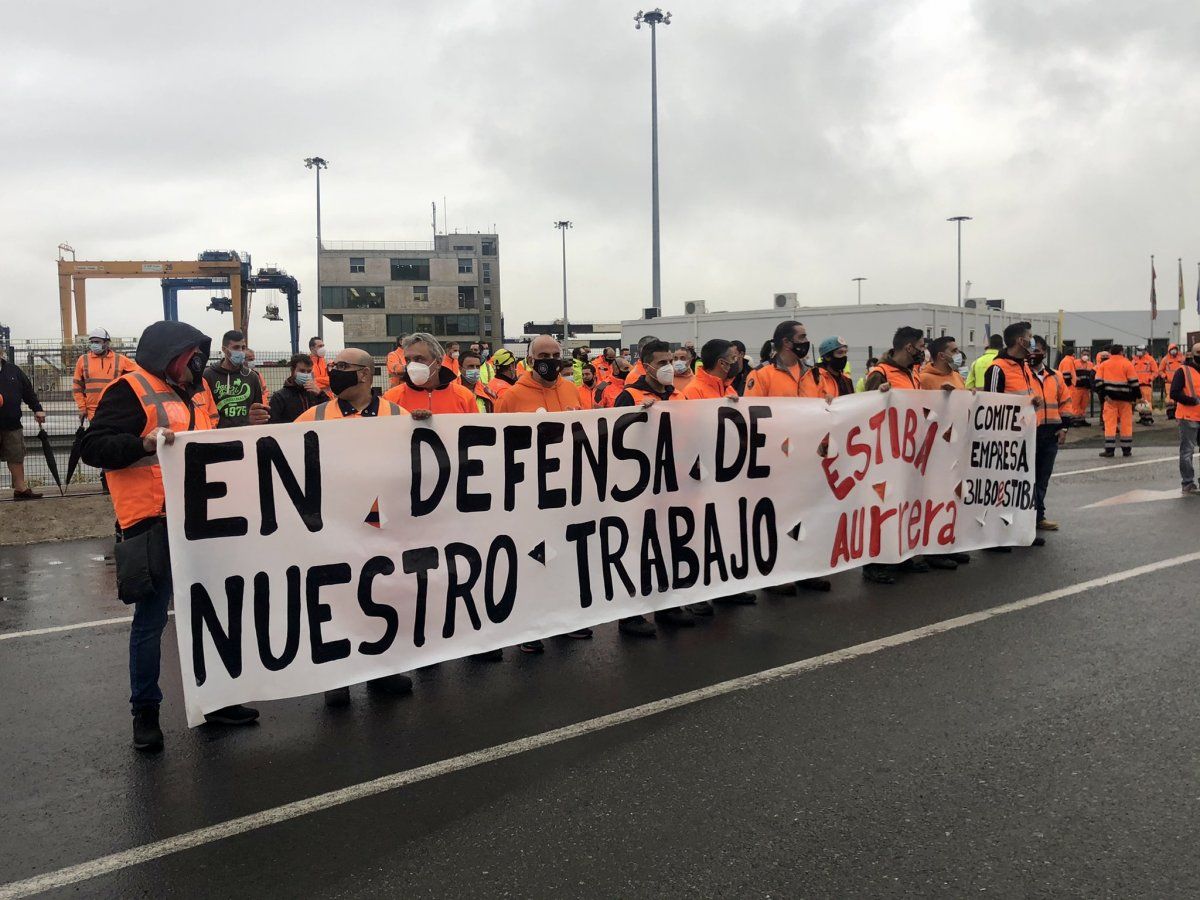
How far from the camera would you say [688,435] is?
6.07m

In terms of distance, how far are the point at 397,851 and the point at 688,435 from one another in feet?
11.2

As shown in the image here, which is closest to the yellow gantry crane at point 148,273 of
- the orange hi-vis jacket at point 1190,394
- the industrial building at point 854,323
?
the industrial building at point 854,323

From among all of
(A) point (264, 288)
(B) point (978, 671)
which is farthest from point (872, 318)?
(A) point (264, 288)

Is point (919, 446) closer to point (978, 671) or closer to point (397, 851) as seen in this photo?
point (978, 671)

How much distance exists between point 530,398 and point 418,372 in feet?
3.50

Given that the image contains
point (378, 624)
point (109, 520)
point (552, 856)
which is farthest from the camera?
point (109, 520)

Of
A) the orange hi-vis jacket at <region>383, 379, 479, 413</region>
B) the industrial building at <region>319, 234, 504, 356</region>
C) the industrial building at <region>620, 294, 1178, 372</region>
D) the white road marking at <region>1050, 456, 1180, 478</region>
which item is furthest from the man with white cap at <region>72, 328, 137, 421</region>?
the industrial building at <region>319, 234, 504, 356</region>

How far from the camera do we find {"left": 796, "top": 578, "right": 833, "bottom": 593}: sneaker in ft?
22.7

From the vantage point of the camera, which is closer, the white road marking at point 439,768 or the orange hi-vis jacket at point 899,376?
the white road marking at point 439,768

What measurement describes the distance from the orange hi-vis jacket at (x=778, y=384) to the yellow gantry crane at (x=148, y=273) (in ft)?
172

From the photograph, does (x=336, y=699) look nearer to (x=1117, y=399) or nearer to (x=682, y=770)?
(x=682, y=770)

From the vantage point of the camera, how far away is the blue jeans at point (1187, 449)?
11211 millimetres

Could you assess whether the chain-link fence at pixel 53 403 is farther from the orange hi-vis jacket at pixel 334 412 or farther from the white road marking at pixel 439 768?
the white road marking at pixel 439 768

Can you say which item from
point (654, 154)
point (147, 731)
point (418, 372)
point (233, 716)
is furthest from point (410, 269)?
point (147, 731)
